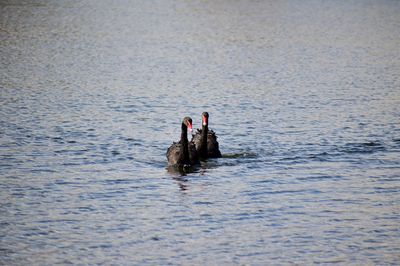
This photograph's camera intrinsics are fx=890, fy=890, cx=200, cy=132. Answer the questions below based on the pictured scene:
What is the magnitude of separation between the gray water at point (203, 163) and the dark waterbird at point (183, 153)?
1.10 feet

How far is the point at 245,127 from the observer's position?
22.2 metres

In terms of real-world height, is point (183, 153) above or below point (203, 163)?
above

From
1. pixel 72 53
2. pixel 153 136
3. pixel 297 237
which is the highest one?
pixel 72 53

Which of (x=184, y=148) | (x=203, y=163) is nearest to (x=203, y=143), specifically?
(x=203, y=163)

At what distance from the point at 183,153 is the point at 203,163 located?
0.80 meters

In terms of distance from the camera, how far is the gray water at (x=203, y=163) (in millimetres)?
13367

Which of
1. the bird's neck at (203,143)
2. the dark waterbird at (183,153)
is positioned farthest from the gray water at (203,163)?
the bird's neck at (203,143)

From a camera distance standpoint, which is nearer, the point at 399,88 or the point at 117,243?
the point at 117,243

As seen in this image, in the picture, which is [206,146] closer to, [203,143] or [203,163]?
[203,143]

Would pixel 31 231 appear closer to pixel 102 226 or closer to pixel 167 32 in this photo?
pixel 102 226

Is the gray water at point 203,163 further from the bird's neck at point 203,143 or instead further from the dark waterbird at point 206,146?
the bird's neck at point 203,143

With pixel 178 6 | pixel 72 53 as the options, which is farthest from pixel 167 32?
pixel 178 6

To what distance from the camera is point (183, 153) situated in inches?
720

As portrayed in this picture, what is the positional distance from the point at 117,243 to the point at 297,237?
275 cm
